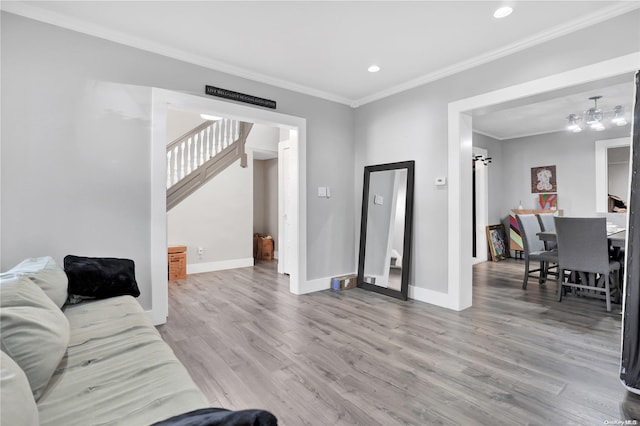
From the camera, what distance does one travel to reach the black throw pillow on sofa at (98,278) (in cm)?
224

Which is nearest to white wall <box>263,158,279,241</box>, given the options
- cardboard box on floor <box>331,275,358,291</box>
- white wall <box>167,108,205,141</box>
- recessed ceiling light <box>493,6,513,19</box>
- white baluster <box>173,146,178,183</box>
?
white wall <box>167,108,205,141</box>

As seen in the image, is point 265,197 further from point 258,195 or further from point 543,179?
point 543,179

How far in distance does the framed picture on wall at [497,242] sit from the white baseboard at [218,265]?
16.3ft

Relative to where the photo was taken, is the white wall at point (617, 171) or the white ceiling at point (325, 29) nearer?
the white ceiling at point (325, 29)

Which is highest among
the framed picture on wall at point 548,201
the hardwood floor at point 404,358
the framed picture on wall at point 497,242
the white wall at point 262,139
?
the white wall at point 262,139

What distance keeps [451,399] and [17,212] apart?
336cm

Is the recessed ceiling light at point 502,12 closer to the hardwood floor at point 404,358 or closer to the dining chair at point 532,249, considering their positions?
the hardwood floor at point 404,358

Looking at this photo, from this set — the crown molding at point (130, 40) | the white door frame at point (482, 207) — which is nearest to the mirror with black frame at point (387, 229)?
the crown molding at point (130, 40)

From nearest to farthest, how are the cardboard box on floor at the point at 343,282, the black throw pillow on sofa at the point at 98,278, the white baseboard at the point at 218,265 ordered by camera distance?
the black throw pillow on sofa at the point at 98,278
the cardboard box on floor at the point at 343,282
the white baseboard at the point at 218,265

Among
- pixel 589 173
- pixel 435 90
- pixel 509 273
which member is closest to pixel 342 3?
pixel 435 90

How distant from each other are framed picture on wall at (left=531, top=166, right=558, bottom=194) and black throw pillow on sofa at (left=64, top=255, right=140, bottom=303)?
749 cm

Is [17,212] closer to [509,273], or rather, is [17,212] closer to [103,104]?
[103,104]

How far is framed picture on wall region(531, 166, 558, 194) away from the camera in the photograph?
655cm

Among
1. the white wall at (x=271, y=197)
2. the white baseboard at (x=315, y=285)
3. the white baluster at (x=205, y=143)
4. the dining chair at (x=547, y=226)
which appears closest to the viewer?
the white baseboard at (x=315, y=285)
